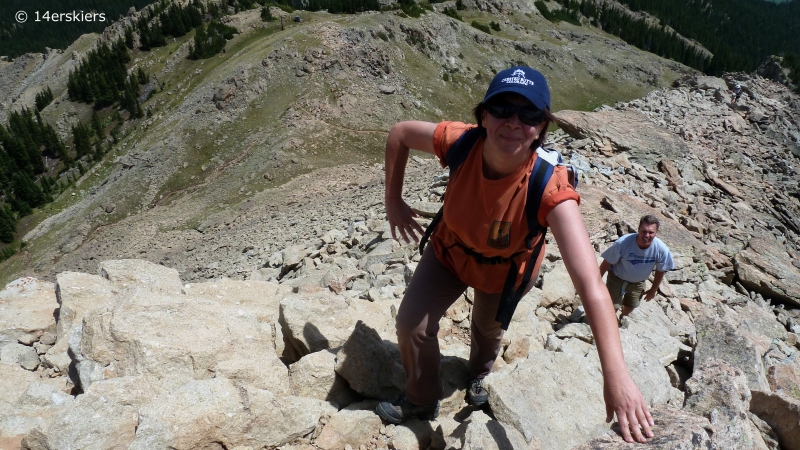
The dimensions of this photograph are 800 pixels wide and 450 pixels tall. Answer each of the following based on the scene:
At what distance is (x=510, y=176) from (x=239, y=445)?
275 cm

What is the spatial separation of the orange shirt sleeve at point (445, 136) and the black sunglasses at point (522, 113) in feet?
1.70

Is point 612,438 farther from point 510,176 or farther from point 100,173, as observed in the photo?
point 100,173

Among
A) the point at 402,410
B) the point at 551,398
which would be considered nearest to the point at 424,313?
the point at 402,410

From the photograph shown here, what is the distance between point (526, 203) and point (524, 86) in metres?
0.71

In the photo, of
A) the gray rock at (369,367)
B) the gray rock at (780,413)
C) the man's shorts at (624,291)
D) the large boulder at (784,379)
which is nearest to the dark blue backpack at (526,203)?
the gray rock at (369,367)

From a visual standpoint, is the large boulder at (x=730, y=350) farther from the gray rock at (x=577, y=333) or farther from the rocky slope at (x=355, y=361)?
the gray rock at (x=577, y=333)

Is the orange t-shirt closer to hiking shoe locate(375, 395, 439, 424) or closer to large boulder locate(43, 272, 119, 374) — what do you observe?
hiking shoe locate(375, 395, 439, 424)

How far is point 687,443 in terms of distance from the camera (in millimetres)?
2539

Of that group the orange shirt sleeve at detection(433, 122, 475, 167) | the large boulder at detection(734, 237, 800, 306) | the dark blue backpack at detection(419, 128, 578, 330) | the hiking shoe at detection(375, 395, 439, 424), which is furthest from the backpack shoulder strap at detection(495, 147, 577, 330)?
the large boulder at detection(734, 237, 800, 306)

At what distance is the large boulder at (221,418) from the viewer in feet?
10.2

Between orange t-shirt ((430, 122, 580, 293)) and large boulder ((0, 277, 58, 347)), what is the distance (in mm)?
5830

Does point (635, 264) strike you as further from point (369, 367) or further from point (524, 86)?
point (524, 86)

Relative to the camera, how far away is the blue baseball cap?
2695mm

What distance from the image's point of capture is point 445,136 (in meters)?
3.36
